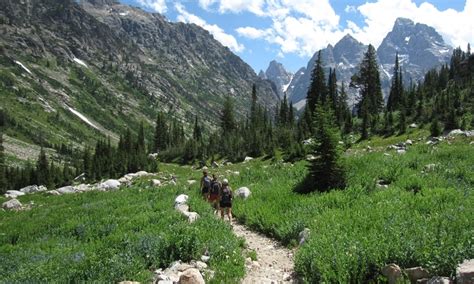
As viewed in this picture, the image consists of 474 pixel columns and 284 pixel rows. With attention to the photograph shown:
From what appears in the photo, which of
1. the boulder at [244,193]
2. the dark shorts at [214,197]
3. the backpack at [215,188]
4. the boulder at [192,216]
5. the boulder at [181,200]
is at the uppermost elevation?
the backpack at [215,188]

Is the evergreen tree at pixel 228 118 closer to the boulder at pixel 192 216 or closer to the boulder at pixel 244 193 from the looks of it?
the boulder at pixel 244 193

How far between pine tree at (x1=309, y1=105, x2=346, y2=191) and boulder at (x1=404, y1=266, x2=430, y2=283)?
37.0ft

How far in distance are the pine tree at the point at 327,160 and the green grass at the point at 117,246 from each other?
5965 millimetres

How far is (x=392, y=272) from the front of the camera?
9.57m

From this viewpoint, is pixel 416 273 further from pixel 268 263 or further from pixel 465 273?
pixel 268 263

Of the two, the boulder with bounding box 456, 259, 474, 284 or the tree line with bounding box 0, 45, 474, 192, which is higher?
the tree line with bounding box 0, 45, 474, 192

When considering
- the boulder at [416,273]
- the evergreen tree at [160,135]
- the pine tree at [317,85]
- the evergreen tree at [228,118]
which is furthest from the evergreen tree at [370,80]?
the boulder at [416,273]

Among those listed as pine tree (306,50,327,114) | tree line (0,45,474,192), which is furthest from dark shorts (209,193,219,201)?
pine tree (306,50,327,114)

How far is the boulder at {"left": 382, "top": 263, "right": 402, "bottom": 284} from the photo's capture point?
372 inches

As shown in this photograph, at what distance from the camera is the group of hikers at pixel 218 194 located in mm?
20328

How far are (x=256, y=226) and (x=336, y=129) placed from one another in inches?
285

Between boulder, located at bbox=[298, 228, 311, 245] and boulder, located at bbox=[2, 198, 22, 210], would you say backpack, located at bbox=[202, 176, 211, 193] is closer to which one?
boulder, located at bbox=[298, 228, 311, 245]

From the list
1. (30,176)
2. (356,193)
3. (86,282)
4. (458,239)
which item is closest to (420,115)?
(356,193)

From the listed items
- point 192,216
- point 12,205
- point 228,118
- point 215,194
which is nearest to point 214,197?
point 215,194
